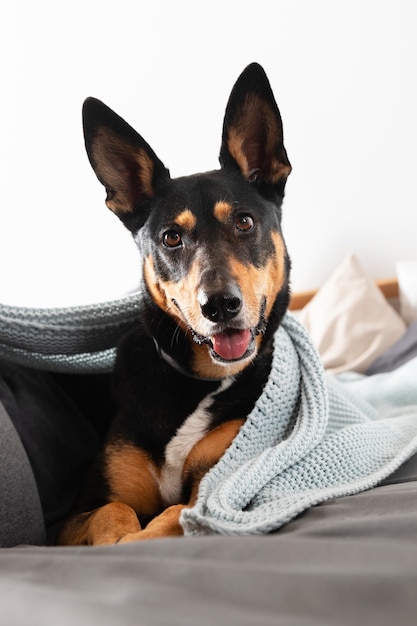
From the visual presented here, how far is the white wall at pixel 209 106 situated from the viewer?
3262mm

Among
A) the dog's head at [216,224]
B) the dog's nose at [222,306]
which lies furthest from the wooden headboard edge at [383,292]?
the dog's nose at [222,306]

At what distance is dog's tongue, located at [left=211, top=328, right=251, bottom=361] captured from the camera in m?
1.38

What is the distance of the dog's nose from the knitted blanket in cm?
23

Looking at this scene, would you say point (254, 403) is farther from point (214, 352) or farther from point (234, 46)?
point (234, 46)

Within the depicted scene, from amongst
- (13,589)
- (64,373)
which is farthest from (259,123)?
(13,589)

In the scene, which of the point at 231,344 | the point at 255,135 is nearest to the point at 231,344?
the point at 231,344

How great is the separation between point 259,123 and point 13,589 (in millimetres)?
1248

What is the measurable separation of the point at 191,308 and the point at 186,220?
25 cm

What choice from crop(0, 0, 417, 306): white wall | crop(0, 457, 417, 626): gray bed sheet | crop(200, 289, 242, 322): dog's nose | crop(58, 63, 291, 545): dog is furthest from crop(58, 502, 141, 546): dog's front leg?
crop(0, 0, 417, 306): white wall

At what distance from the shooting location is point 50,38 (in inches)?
131

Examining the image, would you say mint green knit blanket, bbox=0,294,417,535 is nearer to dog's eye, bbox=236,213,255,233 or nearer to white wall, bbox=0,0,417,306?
dog's eye, bbox=236,213,255,233

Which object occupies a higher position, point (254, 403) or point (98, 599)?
point (98, 599)

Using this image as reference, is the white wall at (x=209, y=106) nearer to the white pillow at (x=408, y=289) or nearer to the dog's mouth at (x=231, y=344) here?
the white pillow at (x=408, y=289)

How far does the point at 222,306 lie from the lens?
4.33 feet
